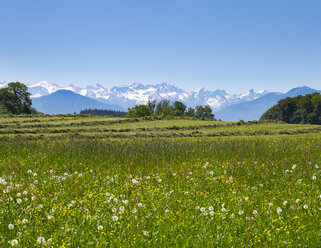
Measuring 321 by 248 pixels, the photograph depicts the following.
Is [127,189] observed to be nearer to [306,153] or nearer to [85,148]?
[85,148]

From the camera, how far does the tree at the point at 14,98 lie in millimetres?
103613

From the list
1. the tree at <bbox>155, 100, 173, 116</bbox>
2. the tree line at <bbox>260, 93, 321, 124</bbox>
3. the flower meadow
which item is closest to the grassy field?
the flower meadow

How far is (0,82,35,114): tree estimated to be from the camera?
10361cm

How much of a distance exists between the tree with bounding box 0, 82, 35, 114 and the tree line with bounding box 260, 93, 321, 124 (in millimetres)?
106097

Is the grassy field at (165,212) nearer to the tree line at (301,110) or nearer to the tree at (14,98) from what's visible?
the tree line at (301,110)

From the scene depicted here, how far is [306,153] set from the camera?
13141mm

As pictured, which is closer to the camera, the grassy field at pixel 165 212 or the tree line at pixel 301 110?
the grassy field at pixel 165 212

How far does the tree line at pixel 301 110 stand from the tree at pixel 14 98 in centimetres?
10610

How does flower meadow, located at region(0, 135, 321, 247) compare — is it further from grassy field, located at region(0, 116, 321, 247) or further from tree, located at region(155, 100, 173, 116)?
tree, located at region(155, 100, 173, 116)

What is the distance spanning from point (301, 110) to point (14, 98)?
113 metres

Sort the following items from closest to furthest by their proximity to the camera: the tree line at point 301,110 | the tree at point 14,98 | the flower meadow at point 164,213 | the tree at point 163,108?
1. the flower meadow at point 164,213
2. the tree line at point 301,110
3. the tree at point 14,98
4. the tree at point 163,108

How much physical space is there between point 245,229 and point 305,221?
4.88ft

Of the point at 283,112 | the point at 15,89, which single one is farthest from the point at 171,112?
the point at 15,89

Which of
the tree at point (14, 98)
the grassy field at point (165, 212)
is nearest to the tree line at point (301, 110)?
the grassy field at point (165, 212)
